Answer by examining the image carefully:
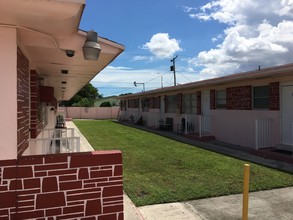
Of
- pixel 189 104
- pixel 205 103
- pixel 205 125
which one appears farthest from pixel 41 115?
pixel 189 104

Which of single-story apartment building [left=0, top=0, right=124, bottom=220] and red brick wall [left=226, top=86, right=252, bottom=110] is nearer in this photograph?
single-story apartment building [left=0, top=0, right=124, bottom=220]

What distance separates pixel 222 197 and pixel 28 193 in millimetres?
3560

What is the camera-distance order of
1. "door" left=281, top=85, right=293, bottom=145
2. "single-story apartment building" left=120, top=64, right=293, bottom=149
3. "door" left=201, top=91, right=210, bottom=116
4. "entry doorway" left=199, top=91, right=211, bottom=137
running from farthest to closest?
"door" left=201, top=91, right=210, bottom=116
"entry doorway" left=199, top=91, right=211, bottom=137
"single-story apartment building" left=120, top=64, right=293, bottom=149
"door" left=281, top=85, right=293, bottom=145

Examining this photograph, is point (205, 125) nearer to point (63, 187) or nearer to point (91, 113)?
point (63, 187)

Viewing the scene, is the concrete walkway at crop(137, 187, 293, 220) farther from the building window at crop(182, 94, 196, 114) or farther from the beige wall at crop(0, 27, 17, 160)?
the building window at crop(182, 94, 196, 114)

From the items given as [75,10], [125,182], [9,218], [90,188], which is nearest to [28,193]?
[9,218]

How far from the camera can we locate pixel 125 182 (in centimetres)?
655

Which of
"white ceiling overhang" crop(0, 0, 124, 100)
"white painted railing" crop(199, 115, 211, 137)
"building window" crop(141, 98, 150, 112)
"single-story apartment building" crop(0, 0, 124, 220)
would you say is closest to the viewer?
"white ceiling overhang" crop(0, 0, 124, 100)

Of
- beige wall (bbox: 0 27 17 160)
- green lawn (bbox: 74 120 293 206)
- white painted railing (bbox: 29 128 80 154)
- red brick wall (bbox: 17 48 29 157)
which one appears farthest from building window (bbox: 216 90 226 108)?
beige wall (bbox: 0 27 17 160)

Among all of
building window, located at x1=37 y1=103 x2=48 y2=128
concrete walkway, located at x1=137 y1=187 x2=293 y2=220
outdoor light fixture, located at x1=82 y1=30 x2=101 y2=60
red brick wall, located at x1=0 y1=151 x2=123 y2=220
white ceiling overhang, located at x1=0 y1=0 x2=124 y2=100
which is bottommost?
concrete walkway, located at x1=137 y1=187 x2=293 y2=220

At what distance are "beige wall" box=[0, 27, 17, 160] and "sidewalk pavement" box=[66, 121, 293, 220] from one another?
2117 millimetres

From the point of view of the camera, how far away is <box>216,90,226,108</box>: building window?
13.5 metres

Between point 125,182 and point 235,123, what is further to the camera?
point 235,123

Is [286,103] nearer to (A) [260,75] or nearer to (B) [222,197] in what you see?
(A) [260,75]
